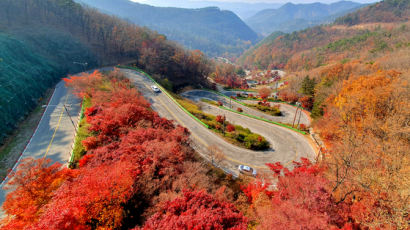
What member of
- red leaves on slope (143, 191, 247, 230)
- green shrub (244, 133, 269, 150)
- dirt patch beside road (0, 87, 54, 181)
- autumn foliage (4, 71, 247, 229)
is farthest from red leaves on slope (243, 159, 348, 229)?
dirt patch beside road (0, 87, 54, 181)

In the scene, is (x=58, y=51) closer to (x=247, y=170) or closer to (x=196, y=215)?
(x=247, y=170)

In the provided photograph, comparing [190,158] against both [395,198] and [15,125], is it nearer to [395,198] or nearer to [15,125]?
[395,198]

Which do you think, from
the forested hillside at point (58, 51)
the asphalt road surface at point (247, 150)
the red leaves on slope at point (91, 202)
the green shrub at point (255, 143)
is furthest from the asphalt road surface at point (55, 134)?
the green shrub at point (255, 143)

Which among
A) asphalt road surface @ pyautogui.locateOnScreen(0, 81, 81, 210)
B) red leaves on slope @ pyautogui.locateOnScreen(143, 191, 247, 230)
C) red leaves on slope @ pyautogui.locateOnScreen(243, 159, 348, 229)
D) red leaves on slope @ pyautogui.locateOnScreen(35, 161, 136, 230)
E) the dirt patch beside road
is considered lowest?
the dirt patch beside road

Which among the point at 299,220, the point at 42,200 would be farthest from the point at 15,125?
the point at 299,220

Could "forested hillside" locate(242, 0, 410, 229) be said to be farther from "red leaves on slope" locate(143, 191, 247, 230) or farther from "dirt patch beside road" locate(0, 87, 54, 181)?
"dirt patch beside road" locate(0, 87, 54, 181)

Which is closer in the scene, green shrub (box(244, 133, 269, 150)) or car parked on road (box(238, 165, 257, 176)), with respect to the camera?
car parked on road (box(238, 165, 257, 176))

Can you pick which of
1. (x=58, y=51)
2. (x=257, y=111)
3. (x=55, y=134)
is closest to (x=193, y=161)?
(x=55, y=134)
